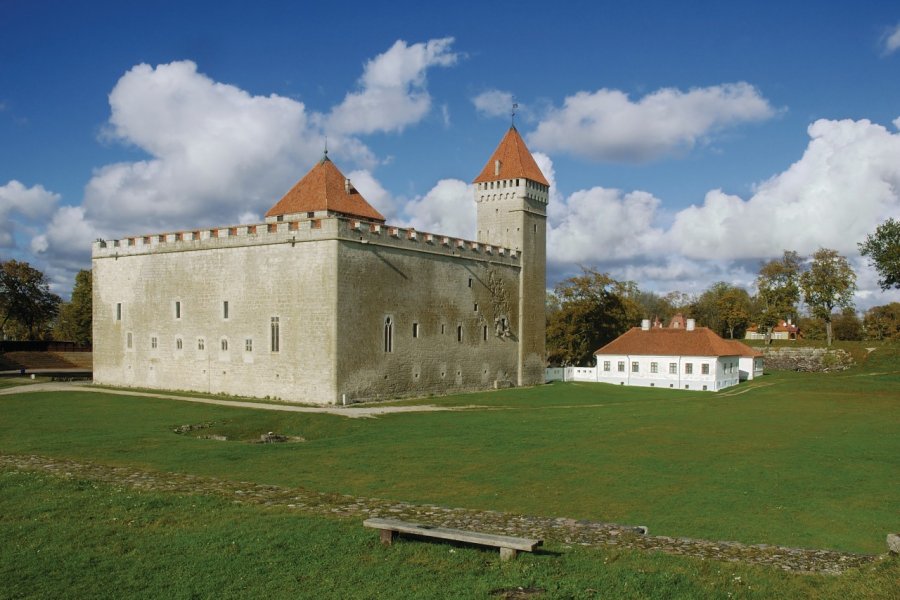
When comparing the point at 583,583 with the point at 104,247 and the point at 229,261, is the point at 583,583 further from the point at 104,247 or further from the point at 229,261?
the point at 104,247

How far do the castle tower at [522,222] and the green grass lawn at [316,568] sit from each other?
3735 centimetres

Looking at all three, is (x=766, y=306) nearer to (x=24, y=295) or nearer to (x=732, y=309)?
(x=732, y=309)

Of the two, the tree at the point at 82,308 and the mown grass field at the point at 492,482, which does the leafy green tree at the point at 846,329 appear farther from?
the tree at the point at 82,308

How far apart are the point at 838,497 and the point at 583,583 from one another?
350 inches

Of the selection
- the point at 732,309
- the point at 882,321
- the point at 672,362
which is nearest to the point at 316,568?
the point at 672,362

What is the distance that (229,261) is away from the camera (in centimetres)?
3669

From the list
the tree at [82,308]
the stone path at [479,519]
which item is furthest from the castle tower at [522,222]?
the tree at [82,308]

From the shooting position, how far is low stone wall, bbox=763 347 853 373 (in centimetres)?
6644

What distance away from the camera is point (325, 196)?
1515 inches

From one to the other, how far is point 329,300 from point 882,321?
85.3 metres

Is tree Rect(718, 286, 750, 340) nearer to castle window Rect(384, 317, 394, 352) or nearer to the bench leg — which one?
castle window Rect(384, 317, 394, 352)

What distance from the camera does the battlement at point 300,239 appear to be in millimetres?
33781

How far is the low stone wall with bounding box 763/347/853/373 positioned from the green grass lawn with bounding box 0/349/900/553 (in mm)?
35792

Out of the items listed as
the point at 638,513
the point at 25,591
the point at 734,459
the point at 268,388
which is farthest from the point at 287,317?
the point at 25,591
